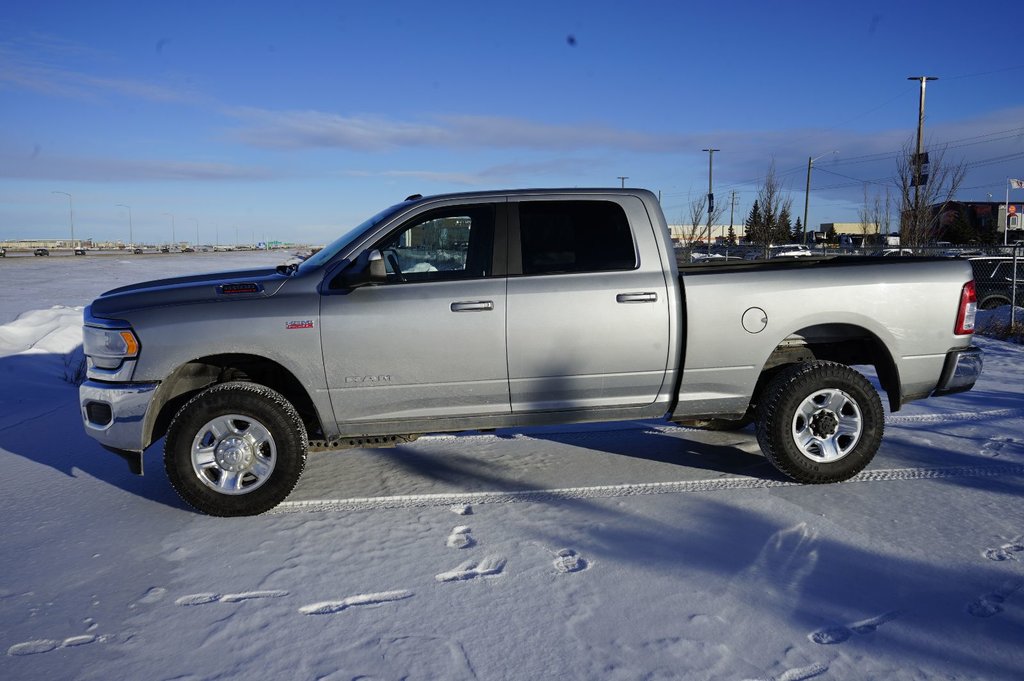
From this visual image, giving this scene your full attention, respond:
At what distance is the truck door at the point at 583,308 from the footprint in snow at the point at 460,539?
0.94m

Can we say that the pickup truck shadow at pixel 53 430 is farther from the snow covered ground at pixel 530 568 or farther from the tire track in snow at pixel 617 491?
the tire track in snow at pixel 617 491

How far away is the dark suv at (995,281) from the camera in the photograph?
52.1 ft

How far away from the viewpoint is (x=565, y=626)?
10.4ft

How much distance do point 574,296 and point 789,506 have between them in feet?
5.92

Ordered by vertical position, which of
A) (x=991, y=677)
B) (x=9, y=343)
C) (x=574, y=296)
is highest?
(x=574, y=296)

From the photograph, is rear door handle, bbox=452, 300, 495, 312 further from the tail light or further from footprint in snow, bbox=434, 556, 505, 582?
the tail light

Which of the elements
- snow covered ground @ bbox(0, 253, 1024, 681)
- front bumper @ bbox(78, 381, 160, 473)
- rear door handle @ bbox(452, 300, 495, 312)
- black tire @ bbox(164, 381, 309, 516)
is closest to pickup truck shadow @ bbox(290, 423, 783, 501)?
snow covered ground @ bbox(0, 253, 1024, 681)

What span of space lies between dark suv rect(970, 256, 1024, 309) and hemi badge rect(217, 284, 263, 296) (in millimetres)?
15599

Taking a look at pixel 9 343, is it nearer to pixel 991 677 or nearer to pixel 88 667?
pixel 88 667

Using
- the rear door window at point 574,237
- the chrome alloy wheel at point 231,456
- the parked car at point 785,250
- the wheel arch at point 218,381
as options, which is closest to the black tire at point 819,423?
the rear door window at point 574,237

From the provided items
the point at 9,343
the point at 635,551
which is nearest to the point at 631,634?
the point at 635,551

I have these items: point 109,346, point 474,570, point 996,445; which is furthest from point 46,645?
point 996,445

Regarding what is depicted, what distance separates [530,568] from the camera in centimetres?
374

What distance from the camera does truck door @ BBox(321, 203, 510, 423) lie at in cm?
466
